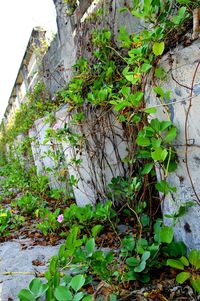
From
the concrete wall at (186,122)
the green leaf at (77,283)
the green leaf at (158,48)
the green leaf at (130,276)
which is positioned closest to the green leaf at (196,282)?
the concrete wall at (186,122)

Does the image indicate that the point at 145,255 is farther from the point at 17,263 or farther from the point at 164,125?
the point at 17,263

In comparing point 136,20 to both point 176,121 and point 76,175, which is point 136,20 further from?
point 76,175

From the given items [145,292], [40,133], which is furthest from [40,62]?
[145,292]

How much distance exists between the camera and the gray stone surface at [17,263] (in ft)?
5.51

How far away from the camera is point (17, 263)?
208 centimetres

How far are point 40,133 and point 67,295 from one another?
3.43m

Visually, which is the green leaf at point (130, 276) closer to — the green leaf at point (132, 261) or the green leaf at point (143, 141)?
the green leaf at point (132, 261)

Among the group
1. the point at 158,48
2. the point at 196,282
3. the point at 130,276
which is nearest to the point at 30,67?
the point at 158,48

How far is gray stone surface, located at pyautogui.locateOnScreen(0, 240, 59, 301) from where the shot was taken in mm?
1679

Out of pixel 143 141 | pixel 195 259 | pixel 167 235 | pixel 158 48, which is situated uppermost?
pixel 158 48

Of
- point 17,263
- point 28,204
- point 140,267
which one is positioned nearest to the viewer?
point 140,267

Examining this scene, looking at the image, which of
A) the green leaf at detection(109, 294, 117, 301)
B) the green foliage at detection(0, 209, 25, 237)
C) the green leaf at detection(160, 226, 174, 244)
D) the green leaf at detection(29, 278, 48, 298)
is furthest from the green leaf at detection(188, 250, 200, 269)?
the green foliage at detection(0, 209, 25, 237)

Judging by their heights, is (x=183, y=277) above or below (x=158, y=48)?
below

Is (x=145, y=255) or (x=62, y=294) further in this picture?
(x=145, y=255)
